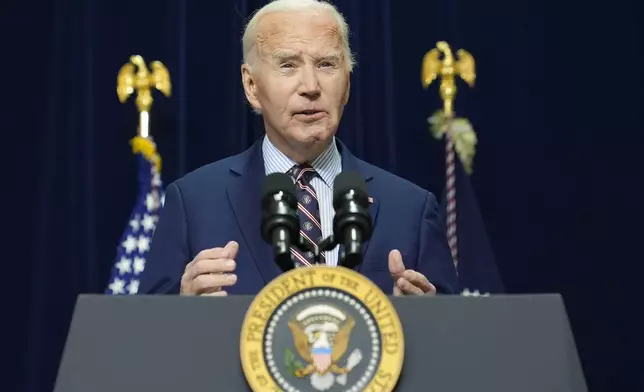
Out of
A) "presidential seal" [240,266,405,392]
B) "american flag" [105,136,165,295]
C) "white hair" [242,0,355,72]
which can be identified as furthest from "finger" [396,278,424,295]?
"american flag" [105,136,165,295]

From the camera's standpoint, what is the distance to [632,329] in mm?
4012

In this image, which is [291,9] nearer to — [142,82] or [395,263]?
[395,263]

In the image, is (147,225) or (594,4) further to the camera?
(594,4)

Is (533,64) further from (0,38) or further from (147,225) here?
(0,38)

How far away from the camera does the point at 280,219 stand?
168 cm

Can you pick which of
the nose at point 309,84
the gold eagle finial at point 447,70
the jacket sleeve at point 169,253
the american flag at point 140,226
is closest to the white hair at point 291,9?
the nose at point 309,84

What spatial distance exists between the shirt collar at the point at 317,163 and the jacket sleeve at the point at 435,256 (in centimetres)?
21

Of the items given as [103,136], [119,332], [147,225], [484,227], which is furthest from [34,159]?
[119,332]

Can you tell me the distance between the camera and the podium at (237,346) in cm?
162

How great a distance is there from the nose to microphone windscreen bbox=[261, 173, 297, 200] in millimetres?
685

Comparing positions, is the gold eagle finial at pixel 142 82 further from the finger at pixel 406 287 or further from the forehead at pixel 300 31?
the finger at pixel 406 287

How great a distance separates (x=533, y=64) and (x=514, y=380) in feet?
8.68

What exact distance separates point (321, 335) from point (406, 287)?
395 mm

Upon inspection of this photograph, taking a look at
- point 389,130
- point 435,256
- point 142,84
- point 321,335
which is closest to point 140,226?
point 142,84
